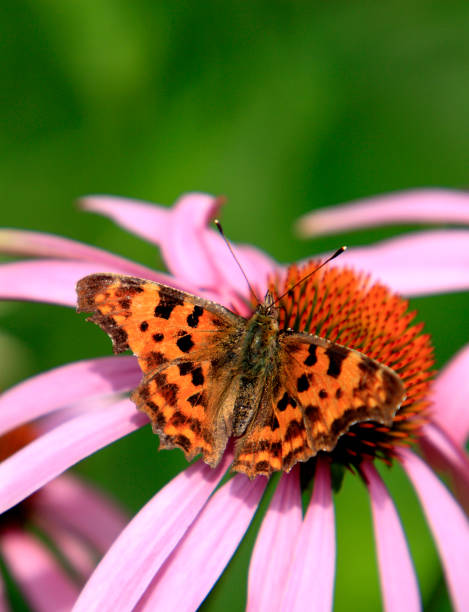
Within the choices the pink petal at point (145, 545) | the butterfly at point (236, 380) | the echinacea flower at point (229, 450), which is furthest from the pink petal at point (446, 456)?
the pink petal at point (145, 545)

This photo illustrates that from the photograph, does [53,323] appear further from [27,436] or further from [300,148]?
[300,148]

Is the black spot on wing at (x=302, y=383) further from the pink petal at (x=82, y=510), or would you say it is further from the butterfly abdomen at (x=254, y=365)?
the pink petal at (x=82, y=510)

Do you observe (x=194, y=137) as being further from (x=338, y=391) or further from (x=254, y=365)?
(x=338, y=391)

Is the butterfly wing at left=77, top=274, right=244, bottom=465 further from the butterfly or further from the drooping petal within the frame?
the drooping petal

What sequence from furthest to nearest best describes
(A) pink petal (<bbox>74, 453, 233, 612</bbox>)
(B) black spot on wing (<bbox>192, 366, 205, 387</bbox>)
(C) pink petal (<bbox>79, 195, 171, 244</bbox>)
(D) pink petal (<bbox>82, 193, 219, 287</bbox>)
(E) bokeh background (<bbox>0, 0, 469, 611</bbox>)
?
(E) bokeh background (<bbox>0, 0, 469, 611</bbox>) < (C) pink petal (<bbox>79, 195, 171, 244</bbox>) < (D) pink petal (<bbox>82, 193, 219, 287</bbox>) < (B) black spot on wing (<bbox>192, 366, 205, 387</bbox>) < (A) pink petal (<bbox>74, 453, 233, 612</bbox>)

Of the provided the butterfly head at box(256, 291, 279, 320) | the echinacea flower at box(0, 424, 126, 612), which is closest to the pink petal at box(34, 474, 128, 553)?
the echinacea flower at box(0, 424, 126, 612)

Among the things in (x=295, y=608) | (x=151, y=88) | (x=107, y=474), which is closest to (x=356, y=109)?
(x=151, y=88)

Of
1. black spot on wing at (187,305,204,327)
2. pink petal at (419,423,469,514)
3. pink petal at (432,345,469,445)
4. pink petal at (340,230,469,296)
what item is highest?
pink petal at (340,230,469,296)
